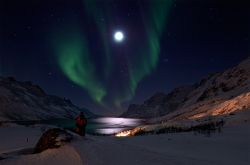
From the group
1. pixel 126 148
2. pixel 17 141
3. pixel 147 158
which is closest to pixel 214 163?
pixel 147 158

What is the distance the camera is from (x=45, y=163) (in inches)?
416

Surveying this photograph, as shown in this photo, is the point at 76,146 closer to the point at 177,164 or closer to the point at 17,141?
the point at 177,164

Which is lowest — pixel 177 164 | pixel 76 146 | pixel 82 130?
pixel 177 164

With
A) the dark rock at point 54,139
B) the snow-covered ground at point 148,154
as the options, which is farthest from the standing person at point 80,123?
the snow-covered ground at point 148,154

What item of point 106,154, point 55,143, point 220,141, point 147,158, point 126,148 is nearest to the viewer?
point 147,158

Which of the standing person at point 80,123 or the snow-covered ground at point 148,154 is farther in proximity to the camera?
the standing person at point 80,123

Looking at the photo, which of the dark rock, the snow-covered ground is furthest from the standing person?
the snow-covered ground

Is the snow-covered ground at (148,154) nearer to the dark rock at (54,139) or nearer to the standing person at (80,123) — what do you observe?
the dark rock at (54,139)

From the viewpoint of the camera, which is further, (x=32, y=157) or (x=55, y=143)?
(x=55, y=143)

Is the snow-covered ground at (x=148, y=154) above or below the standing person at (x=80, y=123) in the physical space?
below

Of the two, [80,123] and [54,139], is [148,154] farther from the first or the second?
[80,123]

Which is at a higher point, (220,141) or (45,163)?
(220,141)

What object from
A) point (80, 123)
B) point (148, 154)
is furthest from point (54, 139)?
point (80, 123)

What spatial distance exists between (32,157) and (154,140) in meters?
6.53
